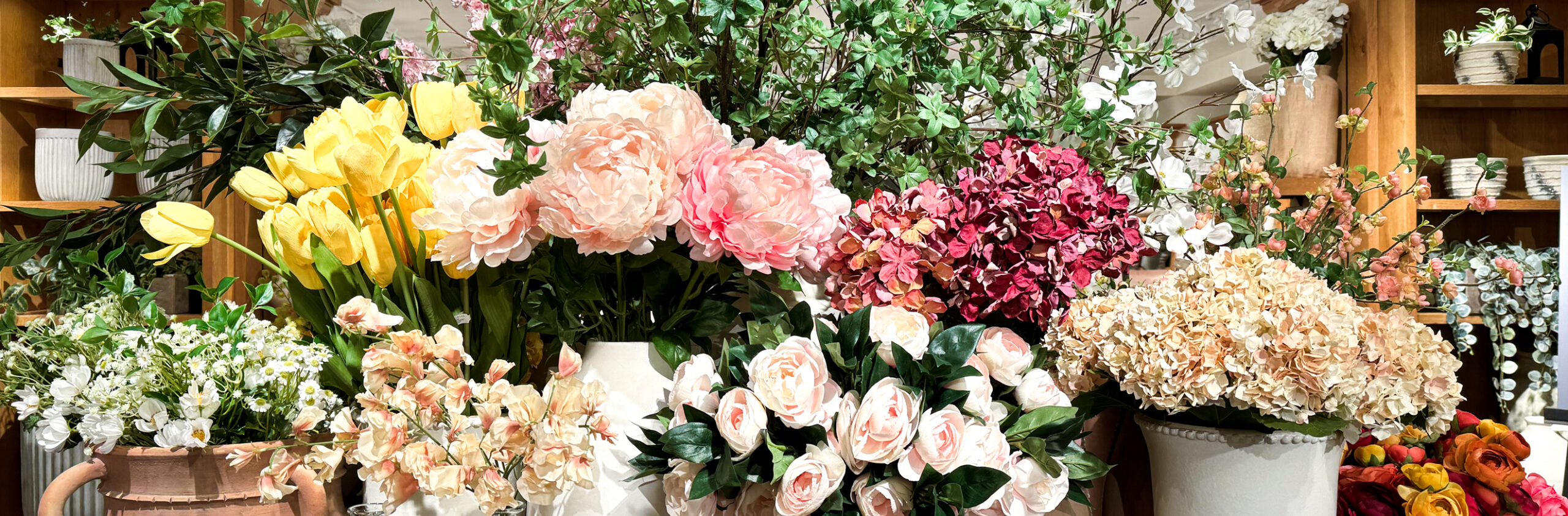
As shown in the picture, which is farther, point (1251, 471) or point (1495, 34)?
point (1495, 34)

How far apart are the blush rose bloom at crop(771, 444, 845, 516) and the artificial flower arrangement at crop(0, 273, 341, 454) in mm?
266

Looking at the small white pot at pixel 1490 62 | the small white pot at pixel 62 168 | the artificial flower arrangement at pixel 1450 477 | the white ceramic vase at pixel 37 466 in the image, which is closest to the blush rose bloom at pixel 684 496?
the artificial flower arrangement at pixel 1450 477

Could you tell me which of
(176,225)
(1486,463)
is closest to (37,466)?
(176,225)

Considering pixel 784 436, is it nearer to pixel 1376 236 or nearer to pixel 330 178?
pixel 330 178

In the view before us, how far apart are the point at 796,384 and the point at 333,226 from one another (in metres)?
0.30

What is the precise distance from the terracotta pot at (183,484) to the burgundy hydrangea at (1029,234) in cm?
42

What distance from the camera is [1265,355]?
53 cm

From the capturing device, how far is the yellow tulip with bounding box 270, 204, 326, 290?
589 mm

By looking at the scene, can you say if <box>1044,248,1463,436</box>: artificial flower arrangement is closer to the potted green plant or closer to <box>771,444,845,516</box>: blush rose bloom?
<box>771,444,845,516</box>: blush rose bloom

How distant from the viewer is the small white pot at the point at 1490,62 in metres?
2.70

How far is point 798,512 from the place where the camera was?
0.49 m

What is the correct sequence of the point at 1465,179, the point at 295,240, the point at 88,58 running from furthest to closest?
the point at 1465,179 → the point at 88,58 → the point at 295,240

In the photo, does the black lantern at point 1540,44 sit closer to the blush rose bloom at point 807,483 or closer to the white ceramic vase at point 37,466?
the blush rose bloom at point 807,483

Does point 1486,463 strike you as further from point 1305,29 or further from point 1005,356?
point 1305,29
